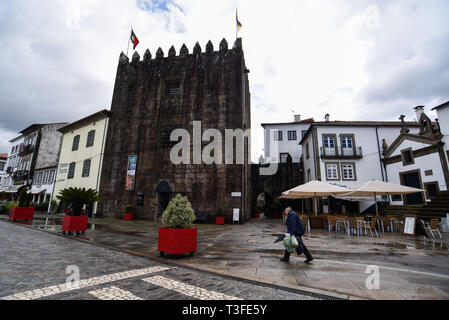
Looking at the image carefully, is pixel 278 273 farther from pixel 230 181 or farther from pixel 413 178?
pixel 413 178

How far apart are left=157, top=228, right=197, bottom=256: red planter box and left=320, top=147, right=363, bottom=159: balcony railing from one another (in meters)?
19.8

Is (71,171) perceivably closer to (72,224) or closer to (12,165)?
(72,224)

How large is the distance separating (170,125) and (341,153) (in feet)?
55.7

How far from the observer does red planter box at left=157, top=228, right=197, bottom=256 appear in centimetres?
578

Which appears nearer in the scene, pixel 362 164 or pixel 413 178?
pixel 413 178

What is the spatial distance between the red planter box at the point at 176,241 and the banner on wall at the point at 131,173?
14.4 meters

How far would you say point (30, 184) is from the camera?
3147 centimetres

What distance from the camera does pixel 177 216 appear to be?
602 centimetres

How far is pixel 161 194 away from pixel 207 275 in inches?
581

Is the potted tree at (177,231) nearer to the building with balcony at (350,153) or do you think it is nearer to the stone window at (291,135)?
the building with balcony at (350,153)

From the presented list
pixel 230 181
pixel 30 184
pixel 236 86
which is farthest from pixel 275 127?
pixel 30 184

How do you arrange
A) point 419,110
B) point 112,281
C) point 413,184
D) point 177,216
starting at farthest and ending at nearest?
point 419,110
point 413,184
point 177,216
point 112,281

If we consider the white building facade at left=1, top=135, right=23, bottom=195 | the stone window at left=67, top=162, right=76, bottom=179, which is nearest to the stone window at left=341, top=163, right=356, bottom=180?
the stone window at left=67, top=162, right=76, bottom=179

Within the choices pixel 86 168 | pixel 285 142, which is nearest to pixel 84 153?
Result: pixel 86 168
